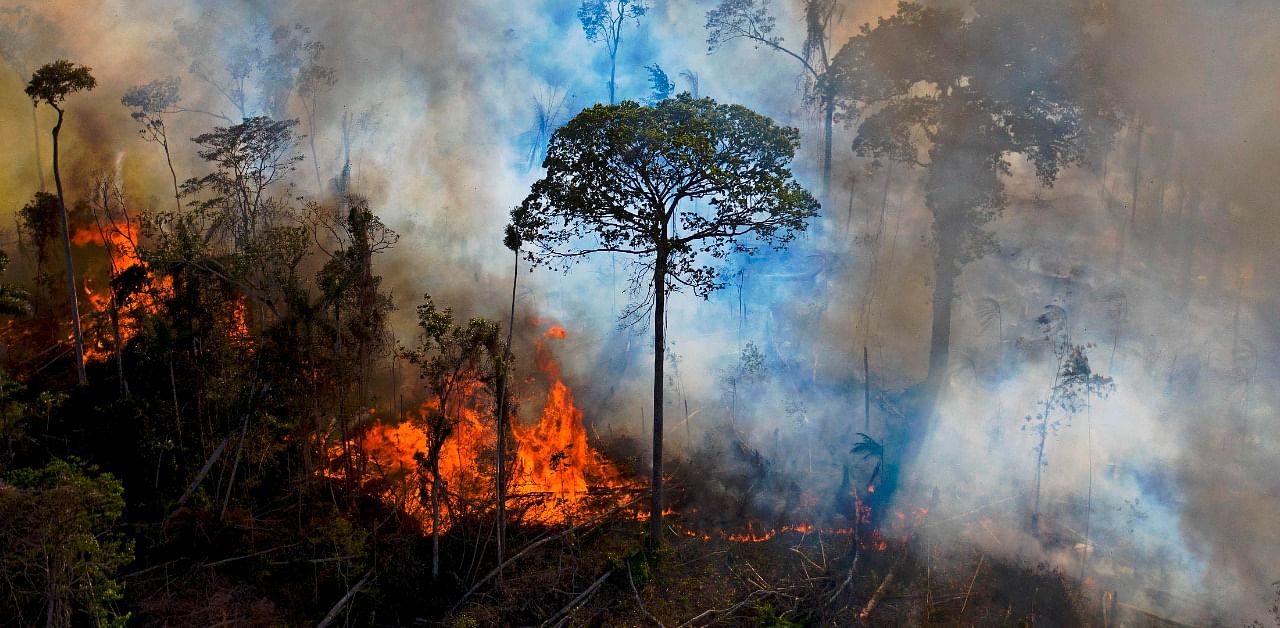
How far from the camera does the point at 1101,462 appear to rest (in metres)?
22.2

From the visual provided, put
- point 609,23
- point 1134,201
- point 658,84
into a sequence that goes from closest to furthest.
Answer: point 1134,201 → point 658,84 → point 609,23

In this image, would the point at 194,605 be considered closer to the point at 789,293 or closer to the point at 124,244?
the point at 124,244

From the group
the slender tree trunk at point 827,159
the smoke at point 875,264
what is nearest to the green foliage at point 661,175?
the smoke at point 875,264

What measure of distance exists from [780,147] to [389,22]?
23763 mm

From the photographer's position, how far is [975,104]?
2533cm

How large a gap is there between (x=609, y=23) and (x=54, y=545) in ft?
90.5

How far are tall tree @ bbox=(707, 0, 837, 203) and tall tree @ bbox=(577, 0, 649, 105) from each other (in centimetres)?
383

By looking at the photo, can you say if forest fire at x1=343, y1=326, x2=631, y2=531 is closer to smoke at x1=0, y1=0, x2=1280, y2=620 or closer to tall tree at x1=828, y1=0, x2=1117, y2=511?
smoke at x1=0, y1=0, x2=1280, y2=620

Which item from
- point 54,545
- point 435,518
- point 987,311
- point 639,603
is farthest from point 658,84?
point 54,545

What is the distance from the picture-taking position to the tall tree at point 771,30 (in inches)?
1286

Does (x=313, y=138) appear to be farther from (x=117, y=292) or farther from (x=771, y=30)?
(x=771, y=30)

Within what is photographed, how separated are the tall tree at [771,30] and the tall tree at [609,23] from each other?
12.6ft

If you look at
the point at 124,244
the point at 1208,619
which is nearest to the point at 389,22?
the point at 124,244

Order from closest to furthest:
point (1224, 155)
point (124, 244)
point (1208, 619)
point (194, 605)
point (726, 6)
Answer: point (194, 605) < point (1208, 619) < point (1224, 155) < point (124, 244) < point (726, 6)
